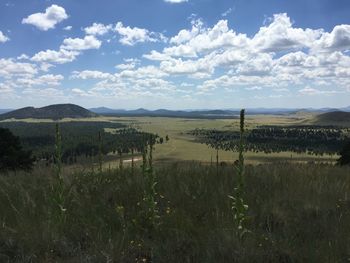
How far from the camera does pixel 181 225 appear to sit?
228 inches

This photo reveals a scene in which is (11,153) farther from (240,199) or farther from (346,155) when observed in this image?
(346,155)

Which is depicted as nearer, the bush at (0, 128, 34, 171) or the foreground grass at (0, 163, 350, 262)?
the foreground grass at (0, 163, 350, 262)

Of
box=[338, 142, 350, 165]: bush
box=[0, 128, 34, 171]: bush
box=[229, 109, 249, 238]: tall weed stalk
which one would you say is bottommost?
box=[338, 142, 350, 165]: bush

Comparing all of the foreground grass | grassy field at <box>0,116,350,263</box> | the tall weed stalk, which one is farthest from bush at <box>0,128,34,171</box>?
the tall weed stalk

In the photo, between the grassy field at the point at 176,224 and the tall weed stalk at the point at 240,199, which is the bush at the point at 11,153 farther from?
the tall weed stalk at the point at 240,199

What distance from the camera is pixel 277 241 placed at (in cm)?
523

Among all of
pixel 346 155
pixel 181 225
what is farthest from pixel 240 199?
pixel 346 155

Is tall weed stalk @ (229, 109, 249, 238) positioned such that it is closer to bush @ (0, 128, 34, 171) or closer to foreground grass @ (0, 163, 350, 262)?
foreground grass @ (0, 163, 350, 262)

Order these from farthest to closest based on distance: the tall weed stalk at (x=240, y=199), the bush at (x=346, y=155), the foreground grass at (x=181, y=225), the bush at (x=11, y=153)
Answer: the bush at (x=346, y=155), the bush at (x=11, y=153), the tall weed stalk at (x=240, y=199), the foreground grass at (x=181, y=225)

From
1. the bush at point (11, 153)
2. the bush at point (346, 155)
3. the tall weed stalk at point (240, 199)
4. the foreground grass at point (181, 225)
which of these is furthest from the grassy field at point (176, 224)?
the bush at point (346, 155)

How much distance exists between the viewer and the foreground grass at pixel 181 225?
16.1 feet

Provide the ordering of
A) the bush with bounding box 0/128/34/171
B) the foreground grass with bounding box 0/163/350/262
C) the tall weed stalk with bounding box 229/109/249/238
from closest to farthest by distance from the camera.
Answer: the foreground grass with bounding box 0/163/350/262 → the tall weed stalk with bounding box 229/109/249/238 → the bush with bounding box 0/128/34/171

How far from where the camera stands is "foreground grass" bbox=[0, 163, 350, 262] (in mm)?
4895

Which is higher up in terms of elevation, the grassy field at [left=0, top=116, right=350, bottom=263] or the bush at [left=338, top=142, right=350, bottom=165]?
the grassy field at [left=0, top=116, right=350, bottom=263]
